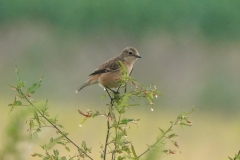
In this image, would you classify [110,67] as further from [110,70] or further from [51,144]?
[51,144]

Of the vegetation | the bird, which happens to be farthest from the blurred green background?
the vegetation

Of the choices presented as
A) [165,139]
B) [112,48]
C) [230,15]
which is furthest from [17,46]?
[165,139]

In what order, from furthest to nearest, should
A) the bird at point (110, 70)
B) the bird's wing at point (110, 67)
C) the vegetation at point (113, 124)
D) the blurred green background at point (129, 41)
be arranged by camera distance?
the blurred green background at point (129, 41) → the bird's wing at point (110, 67) → the bird at point (110, 70) → the vegetation at point (113, 124)

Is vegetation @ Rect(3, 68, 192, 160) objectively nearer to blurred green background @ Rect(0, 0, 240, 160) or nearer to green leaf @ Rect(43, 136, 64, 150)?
green leaf @ Rect(43, 136, 64, 150)

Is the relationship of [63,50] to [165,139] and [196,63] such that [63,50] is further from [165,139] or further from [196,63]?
[165,139]

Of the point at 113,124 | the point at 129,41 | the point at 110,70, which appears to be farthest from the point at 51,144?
the point at 129,41

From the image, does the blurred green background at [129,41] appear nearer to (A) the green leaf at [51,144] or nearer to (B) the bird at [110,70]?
(B) the bird at [110,70]

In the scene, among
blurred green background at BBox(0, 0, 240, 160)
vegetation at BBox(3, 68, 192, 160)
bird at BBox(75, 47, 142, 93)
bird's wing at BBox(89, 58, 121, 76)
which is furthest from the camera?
blurred green background at BBox(0, 0, 240, 160)

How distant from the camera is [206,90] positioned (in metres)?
11.5

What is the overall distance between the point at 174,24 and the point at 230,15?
0.93 m

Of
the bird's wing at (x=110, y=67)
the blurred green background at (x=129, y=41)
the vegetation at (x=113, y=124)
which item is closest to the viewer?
the vegetation at (x=113, y=124)

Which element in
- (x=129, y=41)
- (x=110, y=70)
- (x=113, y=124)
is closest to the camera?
(x=113, y=124)

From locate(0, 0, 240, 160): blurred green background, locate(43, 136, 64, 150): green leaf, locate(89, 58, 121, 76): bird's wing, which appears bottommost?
locate(43, 136, 64, 150): green leaf

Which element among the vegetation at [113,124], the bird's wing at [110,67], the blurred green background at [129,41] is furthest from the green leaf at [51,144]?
the blurred green background at [129,41]
